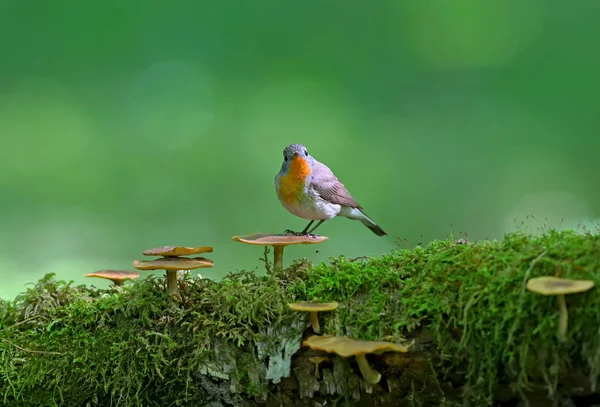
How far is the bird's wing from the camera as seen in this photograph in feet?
14.1

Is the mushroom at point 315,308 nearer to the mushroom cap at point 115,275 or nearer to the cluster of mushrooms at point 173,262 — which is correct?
the cluster of mushrooms at point 173,262

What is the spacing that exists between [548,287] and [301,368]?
1.33m

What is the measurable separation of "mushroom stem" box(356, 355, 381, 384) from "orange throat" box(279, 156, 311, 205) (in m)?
1.94

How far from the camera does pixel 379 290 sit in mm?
2898

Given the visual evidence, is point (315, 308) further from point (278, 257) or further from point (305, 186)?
point (305, 186)

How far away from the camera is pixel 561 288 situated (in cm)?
207

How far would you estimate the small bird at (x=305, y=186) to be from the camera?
420 cm

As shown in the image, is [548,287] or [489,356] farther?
[489,356]

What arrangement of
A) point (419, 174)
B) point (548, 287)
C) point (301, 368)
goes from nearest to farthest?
point (548, 287)
point (301, 368)
point (419, 174)

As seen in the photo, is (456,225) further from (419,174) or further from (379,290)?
(379,290)

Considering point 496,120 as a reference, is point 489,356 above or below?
below

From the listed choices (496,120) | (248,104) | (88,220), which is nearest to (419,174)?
(496,120)

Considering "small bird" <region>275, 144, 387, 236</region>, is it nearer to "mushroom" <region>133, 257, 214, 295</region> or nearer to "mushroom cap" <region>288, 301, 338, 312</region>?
"mushroom" <region>133, 257, 214, 295</region>

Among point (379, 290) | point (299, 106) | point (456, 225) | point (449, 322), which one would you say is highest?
point (299, 106)
